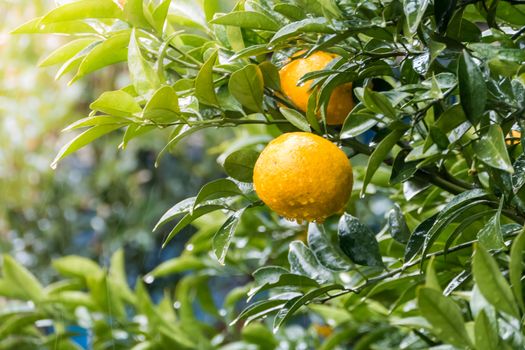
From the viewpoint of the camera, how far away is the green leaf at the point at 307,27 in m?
0.58

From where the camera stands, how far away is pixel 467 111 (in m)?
0.55

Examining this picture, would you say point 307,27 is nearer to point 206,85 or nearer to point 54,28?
point 206,85

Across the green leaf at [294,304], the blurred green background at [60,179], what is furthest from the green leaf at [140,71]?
the blurred green background at [60,179]

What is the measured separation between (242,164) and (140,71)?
4.5 inches

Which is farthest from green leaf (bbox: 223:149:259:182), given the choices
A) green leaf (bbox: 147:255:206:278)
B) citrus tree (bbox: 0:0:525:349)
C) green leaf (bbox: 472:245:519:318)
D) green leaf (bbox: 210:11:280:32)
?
green leaf (bbox: 147:255:206:278)

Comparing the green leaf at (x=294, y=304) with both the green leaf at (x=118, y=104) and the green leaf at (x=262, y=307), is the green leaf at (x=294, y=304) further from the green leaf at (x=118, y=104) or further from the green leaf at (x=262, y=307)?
the green leaf at (x=118, y=104)

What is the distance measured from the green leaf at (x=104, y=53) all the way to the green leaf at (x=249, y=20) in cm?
11

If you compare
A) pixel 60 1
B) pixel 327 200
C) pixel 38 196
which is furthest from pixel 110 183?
pixel 327 200

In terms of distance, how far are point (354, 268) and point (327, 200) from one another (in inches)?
6.4

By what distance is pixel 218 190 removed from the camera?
2.25ft

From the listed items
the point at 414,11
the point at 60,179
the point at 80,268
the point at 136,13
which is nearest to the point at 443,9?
the point at 414,11

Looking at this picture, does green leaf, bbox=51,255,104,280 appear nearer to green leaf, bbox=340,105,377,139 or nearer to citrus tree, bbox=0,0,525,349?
citrus tree, bbox=0,0,525,349

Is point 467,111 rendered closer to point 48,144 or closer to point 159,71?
point 159,71

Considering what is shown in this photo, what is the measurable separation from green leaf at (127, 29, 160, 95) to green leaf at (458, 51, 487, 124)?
24 cm
